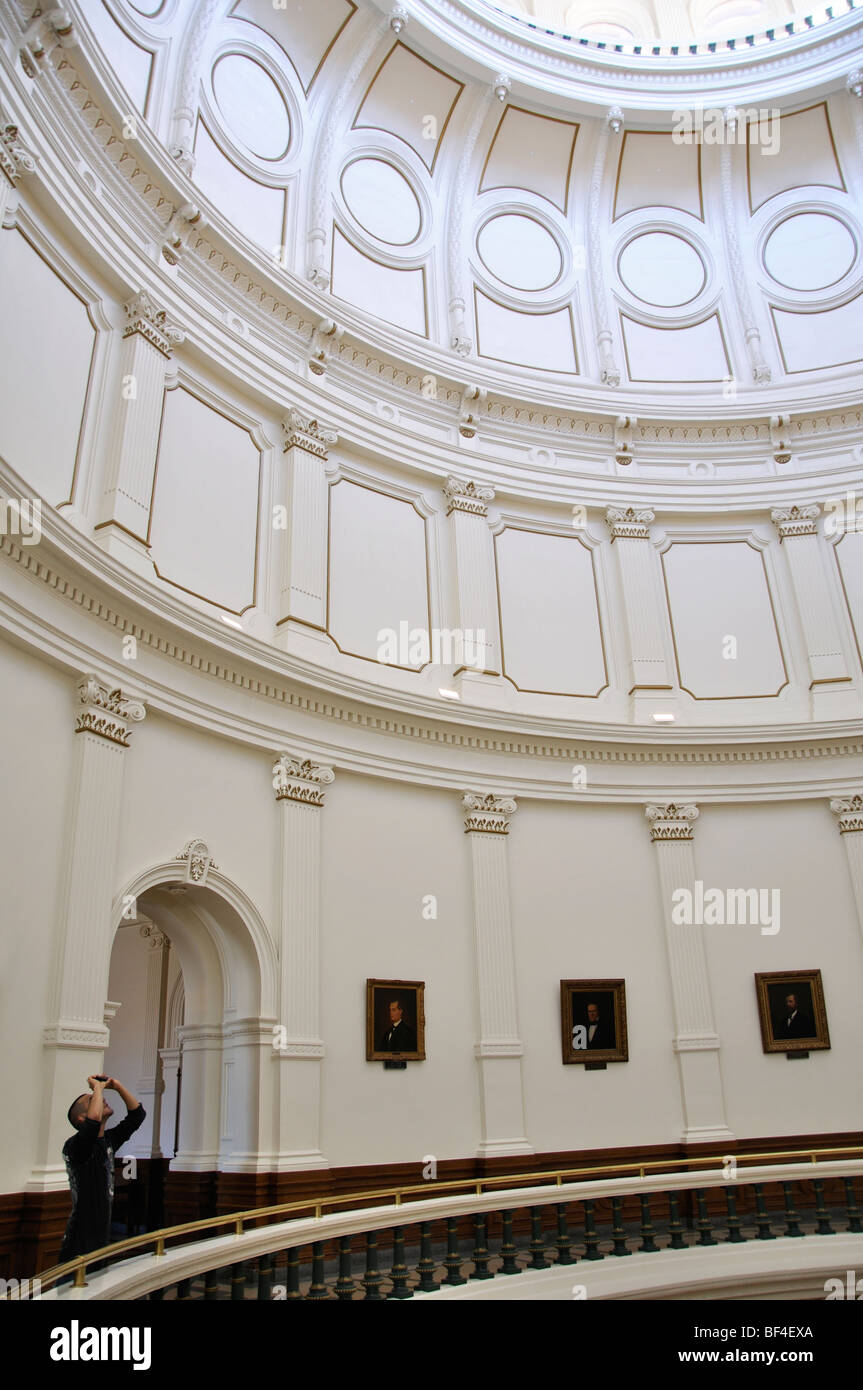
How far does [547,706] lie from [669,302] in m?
7.88

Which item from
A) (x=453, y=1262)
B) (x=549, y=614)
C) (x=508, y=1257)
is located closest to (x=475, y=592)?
(x=549, y=614)

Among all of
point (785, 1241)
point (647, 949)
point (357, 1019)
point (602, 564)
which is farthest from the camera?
point (602, 564)

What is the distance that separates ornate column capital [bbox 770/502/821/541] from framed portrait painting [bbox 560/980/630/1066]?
280 inches

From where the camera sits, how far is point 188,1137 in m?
9.75

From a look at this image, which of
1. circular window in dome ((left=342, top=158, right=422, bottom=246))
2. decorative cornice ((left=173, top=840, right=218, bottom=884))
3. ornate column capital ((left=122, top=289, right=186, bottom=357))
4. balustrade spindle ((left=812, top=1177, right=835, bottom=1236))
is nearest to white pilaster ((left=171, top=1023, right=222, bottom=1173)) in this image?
decorative cornice ((left=173, top=840, right=218, bottom=884))

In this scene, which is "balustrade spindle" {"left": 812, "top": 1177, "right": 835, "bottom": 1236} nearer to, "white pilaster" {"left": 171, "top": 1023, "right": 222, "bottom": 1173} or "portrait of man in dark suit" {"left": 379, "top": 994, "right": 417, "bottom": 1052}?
"portrait of man in dark suit" {"left": 379, "top": 994, "right": 417, "bottom": 1052}

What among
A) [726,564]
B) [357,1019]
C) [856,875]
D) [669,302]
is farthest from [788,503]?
[357,1019]

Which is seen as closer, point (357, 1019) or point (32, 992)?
point (32, 992)

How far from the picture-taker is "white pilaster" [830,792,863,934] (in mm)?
12828

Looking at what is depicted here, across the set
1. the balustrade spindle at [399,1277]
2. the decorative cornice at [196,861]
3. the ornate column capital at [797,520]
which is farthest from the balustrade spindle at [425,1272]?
the ornate column capital at [797,520]

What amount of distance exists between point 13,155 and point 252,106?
5.85 meters
